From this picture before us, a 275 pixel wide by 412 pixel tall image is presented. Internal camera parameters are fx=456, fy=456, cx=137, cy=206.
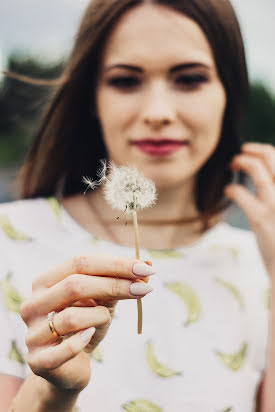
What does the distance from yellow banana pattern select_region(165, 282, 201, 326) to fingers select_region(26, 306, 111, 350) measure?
513 mm

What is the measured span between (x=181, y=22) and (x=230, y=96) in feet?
0.93

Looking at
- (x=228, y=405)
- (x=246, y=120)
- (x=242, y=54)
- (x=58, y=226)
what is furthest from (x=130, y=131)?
(x=228, y=405)

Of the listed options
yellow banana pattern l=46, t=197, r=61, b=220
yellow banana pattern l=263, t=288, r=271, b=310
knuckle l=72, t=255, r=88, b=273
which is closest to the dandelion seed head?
knuckle l=72, t=255, r=88, b=273

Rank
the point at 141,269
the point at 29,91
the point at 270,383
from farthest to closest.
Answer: the point at 29,91 < the point at 270,383 < the point at 141,269

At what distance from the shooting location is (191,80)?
1106 millimetres

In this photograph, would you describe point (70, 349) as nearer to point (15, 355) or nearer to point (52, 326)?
point (52, 326)

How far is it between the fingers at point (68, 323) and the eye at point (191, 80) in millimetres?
643

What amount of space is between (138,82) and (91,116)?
0.22 m

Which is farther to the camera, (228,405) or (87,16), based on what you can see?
(87,16)

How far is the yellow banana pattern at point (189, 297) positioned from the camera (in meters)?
1.13

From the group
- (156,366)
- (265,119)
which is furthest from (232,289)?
(265,119)

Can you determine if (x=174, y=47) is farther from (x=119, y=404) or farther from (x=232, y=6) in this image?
(x=119, y=404)

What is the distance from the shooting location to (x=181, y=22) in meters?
1.07

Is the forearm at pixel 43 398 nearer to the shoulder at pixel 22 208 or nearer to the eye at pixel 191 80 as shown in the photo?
the shoulder at pixel 22 208
